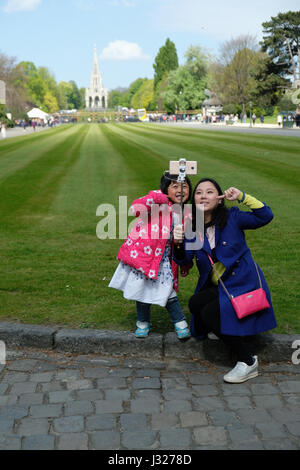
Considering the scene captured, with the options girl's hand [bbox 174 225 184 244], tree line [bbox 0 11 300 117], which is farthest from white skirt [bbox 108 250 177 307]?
tree line [bbox 0 11 300 117]

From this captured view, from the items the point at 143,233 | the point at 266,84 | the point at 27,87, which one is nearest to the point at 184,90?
the point at 27,87

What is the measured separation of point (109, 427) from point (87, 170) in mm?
15025

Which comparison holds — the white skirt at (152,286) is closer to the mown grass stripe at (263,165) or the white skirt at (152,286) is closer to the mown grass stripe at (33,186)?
the mown grass stripe at (33,186)

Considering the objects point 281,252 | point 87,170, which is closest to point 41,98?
point 87,170

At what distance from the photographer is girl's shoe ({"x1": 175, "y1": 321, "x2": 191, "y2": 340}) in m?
4.33

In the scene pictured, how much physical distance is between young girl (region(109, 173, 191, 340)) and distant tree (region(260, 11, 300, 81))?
58070mm

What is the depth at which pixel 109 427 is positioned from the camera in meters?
3.29

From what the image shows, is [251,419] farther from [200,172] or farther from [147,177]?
[200,172]

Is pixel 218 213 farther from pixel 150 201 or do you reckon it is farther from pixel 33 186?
pixel 33 186

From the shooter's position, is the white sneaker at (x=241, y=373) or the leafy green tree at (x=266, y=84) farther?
the leafy green tree at (x=266, y=84)

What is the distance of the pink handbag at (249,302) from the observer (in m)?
3.92

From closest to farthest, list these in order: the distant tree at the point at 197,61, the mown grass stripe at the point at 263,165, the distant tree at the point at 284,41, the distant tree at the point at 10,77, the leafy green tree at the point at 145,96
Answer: the mown grass stripe at the point at 263,165
the distant tree at the point at 284,41
the distant tree at the point at 10,77
the distant tree at the point at 197,61
the leafy green tree at the point at 145,96

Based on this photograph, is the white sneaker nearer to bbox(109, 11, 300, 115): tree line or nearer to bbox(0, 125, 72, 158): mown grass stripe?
bbox(0, 125, 72, 158): mown grass stripe

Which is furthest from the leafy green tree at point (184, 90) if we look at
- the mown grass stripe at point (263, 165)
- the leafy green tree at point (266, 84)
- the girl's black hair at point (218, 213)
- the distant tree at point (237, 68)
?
the girl's black hair at point (218, 213)
